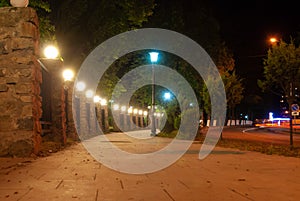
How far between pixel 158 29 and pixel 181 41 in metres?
Answer: 2.09

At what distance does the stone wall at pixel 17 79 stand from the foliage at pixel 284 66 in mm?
9846

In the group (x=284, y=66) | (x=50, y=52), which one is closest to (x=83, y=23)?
(x=50, y=52)

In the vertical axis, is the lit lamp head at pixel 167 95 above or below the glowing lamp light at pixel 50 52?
below

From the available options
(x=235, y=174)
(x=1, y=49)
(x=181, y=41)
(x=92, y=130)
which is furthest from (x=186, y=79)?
(x=235, y=174)

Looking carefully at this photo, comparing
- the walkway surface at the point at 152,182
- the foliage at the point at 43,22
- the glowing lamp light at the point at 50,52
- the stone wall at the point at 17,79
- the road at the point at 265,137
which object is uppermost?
the foliage at the point at 43,22

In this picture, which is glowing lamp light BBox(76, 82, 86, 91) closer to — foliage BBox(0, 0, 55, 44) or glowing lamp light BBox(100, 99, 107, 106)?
foliage BBox(0, 0, 55, 44)

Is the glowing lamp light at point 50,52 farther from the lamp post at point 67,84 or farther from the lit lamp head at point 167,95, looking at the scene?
the lit lamp head at point 167,95

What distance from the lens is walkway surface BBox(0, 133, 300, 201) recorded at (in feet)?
19.8

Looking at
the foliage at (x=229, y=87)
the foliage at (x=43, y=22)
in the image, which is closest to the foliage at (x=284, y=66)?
the foliage at (x=229, y=87)

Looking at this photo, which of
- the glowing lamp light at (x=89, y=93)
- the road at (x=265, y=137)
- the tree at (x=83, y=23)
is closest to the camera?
the tree at (x=83, y=23)

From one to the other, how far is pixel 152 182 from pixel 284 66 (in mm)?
11073

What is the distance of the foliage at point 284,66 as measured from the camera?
16.6 m

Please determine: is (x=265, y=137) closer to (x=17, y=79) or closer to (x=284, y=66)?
(x=284, y=66)

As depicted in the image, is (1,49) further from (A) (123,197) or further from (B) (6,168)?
(A) (123,197)
